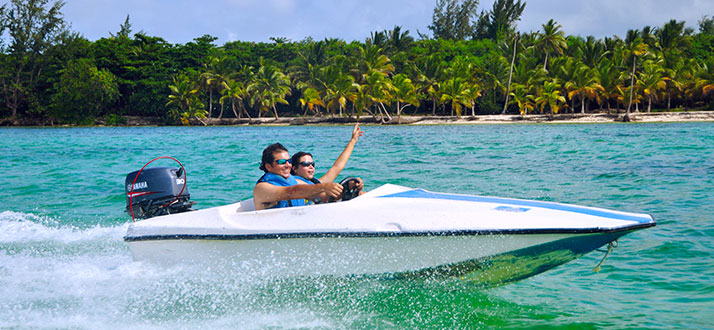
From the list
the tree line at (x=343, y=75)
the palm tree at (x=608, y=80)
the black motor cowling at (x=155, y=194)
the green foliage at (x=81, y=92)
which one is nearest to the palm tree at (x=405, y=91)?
the tree line at (x=343, y=75)

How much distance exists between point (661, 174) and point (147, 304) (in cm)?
1103

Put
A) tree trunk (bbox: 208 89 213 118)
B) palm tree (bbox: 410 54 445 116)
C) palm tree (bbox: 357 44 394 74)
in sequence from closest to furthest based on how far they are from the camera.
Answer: palm tree (bbox: 410 54 445 116)
palm tree (bbox: 357 44 394 74)
tree trunk (bbox: 208 89 213 118)

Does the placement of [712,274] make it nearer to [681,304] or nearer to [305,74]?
[681,304]

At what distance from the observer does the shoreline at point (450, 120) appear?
43.4m

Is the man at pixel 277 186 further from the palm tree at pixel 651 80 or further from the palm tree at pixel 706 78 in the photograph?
the palm tree at pixel 706 78

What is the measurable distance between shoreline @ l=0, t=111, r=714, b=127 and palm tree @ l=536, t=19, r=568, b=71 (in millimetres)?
8861

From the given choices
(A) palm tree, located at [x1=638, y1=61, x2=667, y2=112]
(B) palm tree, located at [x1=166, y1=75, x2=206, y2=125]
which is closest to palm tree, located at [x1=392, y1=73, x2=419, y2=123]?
(A) palm tree, located at [x1=638, y1=61, x2=667, y2=112]

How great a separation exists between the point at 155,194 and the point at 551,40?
Result: 175 ft

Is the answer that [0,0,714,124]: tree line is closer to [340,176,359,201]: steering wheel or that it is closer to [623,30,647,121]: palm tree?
[623,30,647,121]: palm tree

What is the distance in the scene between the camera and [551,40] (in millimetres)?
53844

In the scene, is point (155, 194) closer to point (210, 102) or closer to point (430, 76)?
point (430, 76)

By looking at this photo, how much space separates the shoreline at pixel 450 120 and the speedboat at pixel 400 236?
4352 cm

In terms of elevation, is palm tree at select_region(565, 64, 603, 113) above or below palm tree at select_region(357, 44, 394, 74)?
below

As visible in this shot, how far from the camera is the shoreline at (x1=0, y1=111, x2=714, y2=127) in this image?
1710 inches
